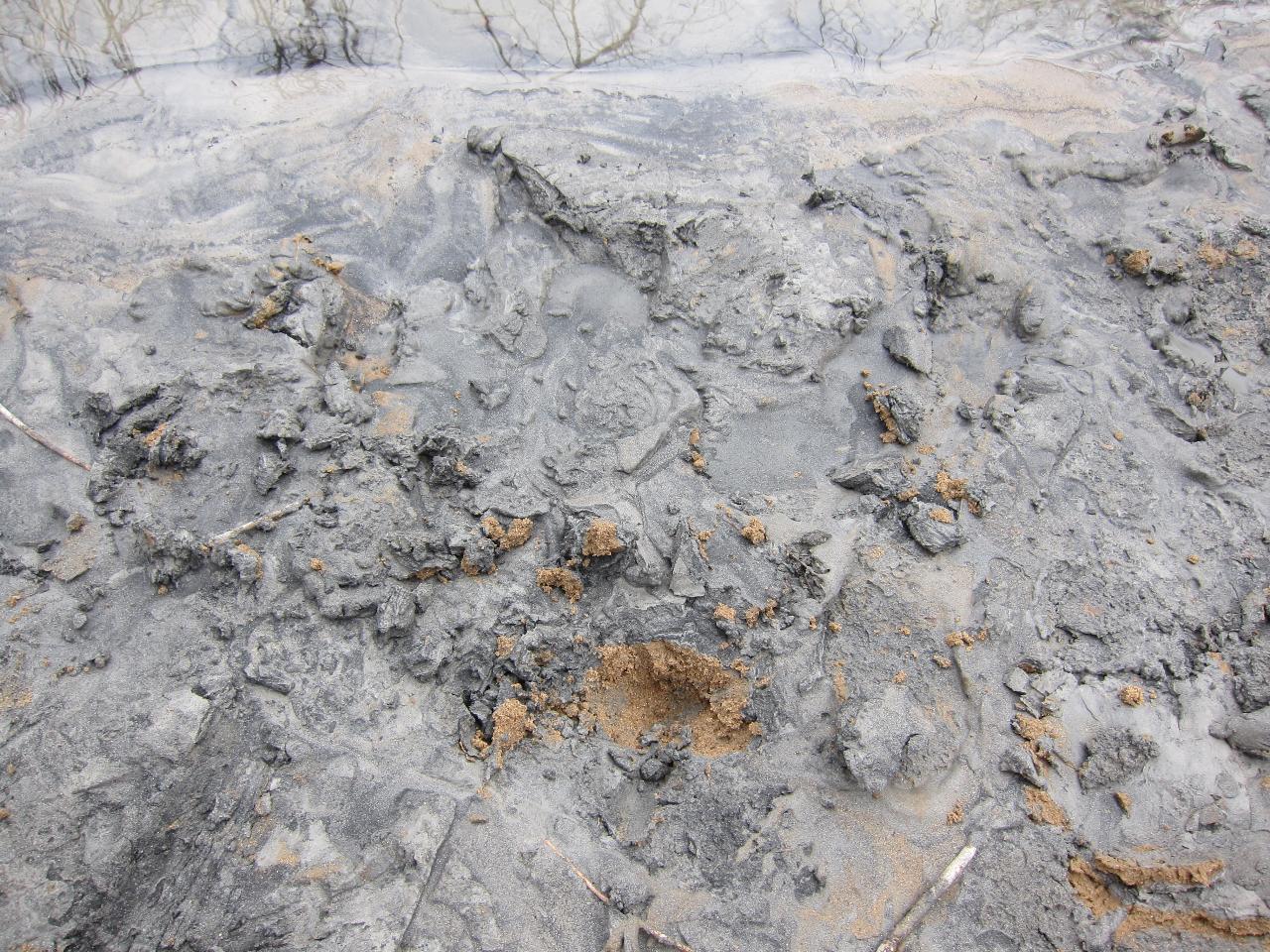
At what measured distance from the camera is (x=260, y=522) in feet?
9.64

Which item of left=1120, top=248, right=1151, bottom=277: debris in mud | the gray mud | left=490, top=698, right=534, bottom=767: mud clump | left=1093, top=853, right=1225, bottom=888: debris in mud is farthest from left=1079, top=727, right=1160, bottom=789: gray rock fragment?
left=1120, top=248, right=1151, bottom=277: debris in mud

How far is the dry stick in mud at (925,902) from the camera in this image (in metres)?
2.40

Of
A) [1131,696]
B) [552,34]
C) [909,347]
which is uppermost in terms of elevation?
[552,34]

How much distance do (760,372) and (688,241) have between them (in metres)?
0.73

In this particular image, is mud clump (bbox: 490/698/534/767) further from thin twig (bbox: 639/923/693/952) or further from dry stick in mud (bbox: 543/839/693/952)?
thin twig (bbox: 639/923/693/952)

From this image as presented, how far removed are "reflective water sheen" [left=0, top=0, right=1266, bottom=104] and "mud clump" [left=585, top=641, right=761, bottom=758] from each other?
3458 mm

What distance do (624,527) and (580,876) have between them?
1.15 meters

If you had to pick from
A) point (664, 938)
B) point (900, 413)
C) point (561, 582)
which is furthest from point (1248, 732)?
point (561, 582)

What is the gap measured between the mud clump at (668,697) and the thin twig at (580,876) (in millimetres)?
421

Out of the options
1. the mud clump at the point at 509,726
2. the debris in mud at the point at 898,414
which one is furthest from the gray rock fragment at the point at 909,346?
→ the mud clump at the point at 509,726

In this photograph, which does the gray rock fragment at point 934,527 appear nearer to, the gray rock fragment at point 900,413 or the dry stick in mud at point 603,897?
the gray rock fragment at point 900,413

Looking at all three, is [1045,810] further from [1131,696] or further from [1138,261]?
[1138,261]

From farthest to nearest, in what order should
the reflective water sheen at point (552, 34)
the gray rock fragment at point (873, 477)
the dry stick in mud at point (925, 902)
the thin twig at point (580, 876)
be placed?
the reflective water sheen at point (552, 34) < the gray rock fragment at point (873, 477) < the thin twig at point (580, 876) < the dry stick in mud at point (925, 902)

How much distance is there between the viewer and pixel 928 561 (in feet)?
9.71
